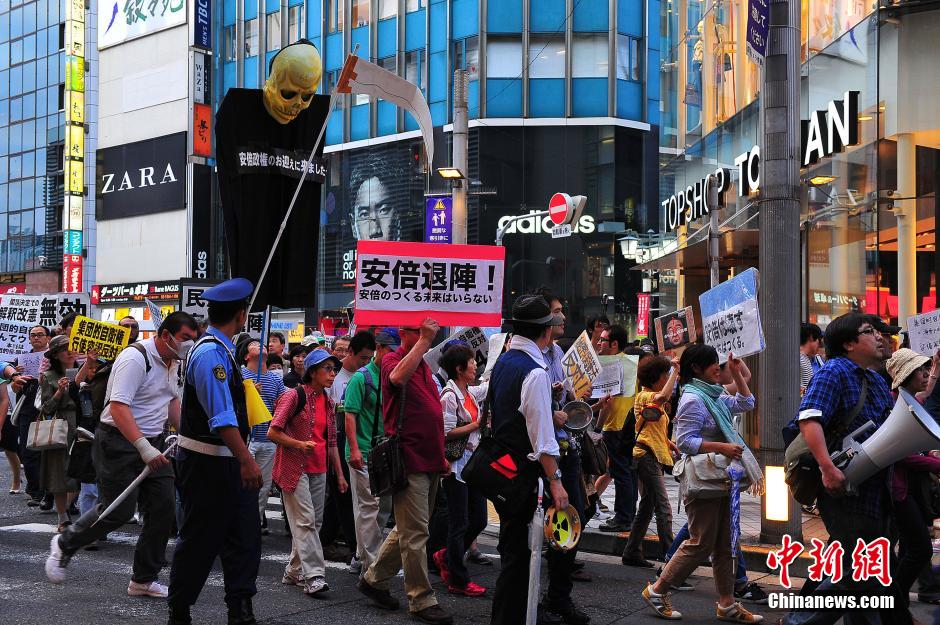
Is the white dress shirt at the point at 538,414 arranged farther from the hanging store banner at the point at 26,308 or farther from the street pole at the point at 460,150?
the street pole at the point at 460,150

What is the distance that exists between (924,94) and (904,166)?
1.05 metres

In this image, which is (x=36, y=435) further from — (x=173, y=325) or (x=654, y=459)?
(x=654, y=459)

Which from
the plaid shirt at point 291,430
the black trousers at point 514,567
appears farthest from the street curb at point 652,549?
the black trousers at point 514,567

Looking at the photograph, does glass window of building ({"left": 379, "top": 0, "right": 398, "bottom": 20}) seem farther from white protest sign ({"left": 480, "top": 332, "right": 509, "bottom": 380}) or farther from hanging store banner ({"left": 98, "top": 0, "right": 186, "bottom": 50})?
white protest sign ({"left": 480, "top": 332, "right": 509, "bottom": 380})

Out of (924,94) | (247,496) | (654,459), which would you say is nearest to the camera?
(247,496)

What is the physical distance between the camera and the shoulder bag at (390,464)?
653 centimetres

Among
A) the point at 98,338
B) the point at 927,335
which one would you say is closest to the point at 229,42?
the point at 98,338

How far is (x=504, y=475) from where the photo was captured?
552cm

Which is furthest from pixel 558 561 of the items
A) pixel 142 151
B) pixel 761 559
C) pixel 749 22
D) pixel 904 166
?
pixel 142 151

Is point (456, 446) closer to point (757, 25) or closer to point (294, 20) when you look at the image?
point (757, 25)

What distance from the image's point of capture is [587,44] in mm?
38875

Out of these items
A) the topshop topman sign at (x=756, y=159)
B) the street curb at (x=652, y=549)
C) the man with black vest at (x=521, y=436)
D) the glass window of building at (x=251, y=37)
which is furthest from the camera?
the glass window of building at (x=251, y=37)

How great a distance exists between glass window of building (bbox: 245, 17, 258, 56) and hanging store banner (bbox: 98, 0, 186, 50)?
16.1 feet

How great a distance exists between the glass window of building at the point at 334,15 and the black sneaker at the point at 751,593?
4082cm
